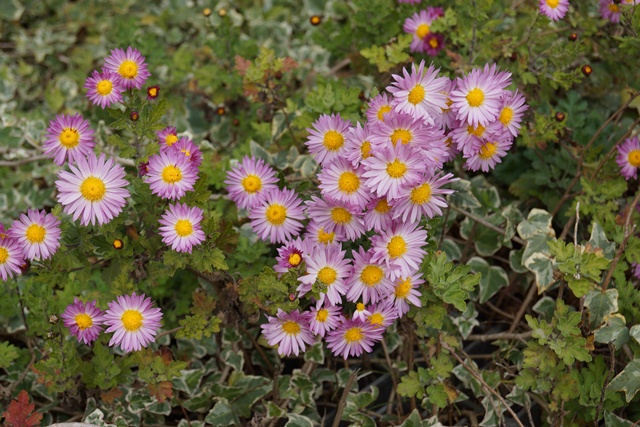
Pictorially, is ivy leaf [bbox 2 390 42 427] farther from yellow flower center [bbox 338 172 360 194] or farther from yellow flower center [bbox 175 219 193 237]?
yellow flower center [bbox 338 172 360 194]

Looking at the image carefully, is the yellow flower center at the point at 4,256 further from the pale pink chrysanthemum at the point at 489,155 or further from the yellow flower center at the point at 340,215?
the pale pink chrysanthemum at the point at 489,155

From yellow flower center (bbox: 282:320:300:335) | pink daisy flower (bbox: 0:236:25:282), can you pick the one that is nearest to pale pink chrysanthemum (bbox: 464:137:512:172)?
yellow flower center (bbox: 282:320:300:335)

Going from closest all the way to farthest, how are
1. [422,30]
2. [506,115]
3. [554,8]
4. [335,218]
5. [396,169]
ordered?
[396,169] → [335,218] → [506,115] → [554,8] → [422,30]

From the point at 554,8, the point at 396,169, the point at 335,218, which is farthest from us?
the point at 554,8

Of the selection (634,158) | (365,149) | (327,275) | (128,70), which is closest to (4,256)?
(128,70)

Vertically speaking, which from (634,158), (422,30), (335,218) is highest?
(422,30)

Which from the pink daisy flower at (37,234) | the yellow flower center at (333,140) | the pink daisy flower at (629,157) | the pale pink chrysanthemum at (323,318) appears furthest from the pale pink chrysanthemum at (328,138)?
the pink daisy flower at (629,157)

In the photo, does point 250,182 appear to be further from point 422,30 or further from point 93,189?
point 422,30
